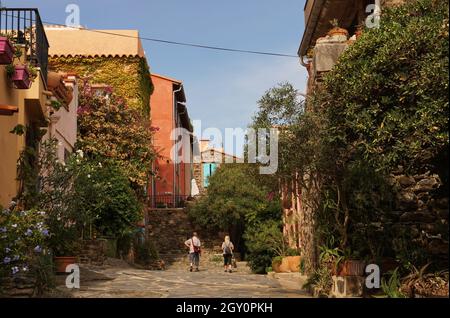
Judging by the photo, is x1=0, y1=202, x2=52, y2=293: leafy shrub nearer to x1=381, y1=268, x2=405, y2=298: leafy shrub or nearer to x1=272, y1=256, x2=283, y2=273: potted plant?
x1=381, y1=268, x2=405, y2=298: leafy shrub

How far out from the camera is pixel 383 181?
11.2 meters

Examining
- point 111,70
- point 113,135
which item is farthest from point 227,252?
point 111,70

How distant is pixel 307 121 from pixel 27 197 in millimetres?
5767

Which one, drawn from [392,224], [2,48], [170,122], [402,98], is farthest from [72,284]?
[170,122]

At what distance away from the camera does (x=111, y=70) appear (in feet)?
85.8

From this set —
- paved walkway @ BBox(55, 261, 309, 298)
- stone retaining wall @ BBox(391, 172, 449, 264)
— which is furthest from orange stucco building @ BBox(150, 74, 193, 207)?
stone retaining wall @ BBox(391, 172, 449, 264)

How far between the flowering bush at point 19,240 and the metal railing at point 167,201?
76.6 feet

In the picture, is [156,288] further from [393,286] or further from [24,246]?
[393,286]

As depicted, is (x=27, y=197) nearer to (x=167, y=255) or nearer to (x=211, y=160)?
(x=167, y=255)

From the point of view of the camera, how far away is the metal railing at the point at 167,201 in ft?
113

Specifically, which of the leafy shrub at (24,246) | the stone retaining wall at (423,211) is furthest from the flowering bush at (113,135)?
the stone retaining wall at (423,211)

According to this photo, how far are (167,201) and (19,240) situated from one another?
2551 cm

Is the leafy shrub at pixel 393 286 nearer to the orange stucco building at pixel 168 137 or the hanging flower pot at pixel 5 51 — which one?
the hanging flower pot at pixel 5 51
